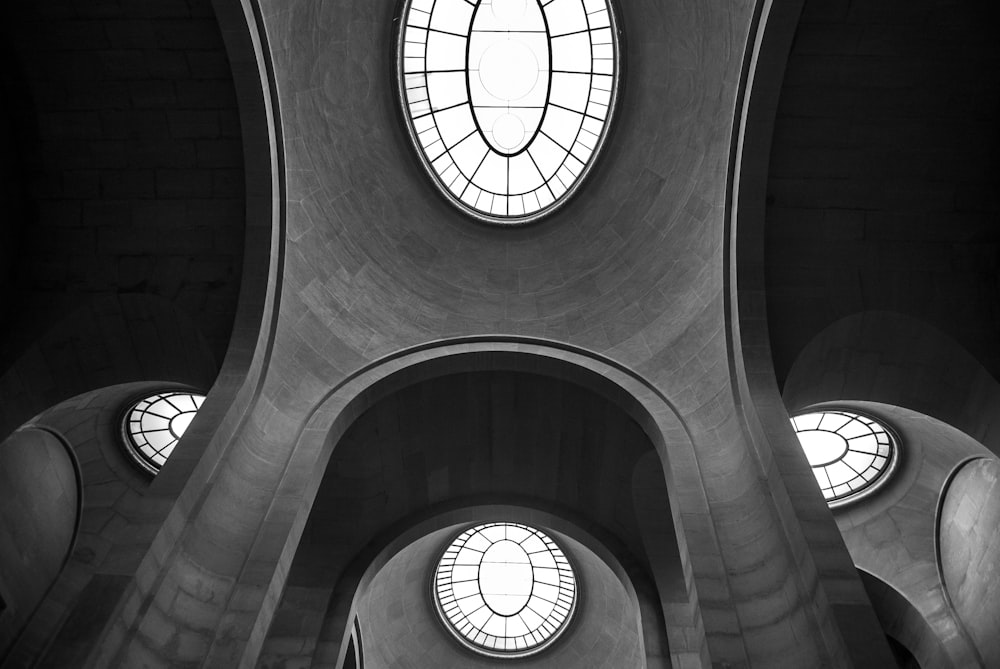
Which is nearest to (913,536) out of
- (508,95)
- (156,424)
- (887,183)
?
(887,183)

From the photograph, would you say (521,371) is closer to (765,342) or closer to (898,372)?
(765,342)

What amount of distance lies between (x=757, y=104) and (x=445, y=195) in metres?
6.68

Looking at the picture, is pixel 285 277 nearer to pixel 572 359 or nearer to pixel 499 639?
pixel 572 359

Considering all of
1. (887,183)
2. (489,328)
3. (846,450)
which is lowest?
(846,450)

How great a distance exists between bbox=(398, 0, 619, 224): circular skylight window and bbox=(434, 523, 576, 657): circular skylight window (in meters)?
10.7

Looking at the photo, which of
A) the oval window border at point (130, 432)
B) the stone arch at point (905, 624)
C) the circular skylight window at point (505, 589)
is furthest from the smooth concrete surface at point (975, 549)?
the oval window border at point (130, 432)

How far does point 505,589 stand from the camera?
2189 cm

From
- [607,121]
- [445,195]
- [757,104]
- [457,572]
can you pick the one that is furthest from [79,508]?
[757,104]

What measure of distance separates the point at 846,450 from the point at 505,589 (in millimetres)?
12262

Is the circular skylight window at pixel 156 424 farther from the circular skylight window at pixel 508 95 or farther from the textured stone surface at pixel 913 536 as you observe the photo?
the textured stone surface at pixel 913 536

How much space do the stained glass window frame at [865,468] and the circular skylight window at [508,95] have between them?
701 centimetres

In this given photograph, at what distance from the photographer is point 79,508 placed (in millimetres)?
12938

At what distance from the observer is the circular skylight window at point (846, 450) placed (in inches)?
513

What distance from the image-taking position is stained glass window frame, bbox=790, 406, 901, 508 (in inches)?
504
